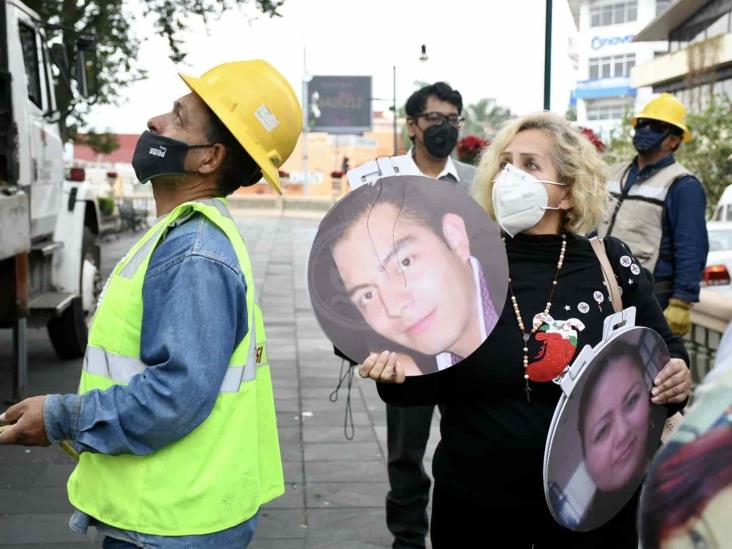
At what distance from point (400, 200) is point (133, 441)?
852 mm

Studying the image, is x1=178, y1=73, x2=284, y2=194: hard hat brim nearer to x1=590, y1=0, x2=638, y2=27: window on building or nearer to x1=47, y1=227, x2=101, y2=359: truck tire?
x1=47, y1=227, x2=101, y2=359: truck tire

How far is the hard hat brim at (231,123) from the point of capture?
237 cm

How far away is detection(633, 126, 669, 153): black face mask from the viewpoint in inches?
209

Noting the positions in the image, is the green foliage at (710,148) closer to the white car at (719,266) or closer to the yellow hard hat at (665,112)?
the white car at (719,266)

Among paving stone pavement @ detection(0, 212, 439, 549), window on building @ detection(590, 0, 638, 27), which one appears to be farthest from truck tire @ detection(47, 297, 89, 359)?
window on building @ detection(590, 0, 638, 27)

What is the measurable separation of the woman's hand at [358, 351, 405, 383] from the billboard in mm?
88758

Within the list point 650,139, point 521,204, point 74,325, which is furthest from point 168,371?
point 74,325

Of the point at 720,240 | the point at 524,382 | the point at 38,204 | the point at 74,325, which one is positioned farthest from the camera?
the point at 720,240

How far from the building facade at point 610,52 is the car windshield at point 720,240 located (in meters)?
72.9

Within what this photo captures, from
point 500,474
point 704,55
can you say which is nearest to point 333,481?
point 500,474

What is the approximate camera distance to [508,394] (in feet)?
8.88

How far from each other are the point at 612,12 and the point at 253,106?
3433 inches

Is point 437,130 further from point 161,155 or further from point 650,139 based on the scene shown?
point 161,155

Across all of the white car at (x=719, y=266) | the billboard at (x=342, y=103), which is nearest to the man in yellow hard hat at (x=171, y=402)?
the white car at (x=719, y=266)
